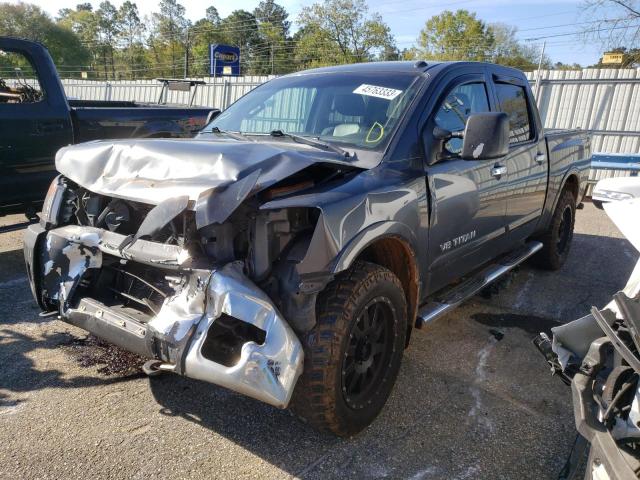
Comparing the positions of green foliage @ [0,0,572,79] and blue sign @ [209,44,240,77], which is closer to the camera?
blue sign @ [209,44,240,77]

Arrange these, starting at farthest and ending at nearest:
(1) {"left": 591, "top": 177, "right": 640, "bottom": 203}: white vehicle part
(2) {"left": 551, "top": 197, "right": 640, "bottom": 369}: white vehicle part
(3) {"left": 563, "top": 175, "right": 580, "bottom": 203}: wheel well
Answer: (3) {"left": 563, "top": 175, "right": 580, "bottom": 203}: wheel well < (1) {"left": 591, "top": 177, "right": 640, "bottom": 203}: white vehicle part < (2) {"left": 551, "top": 197, "right": 640, "bottom": 369}: white vehicle part

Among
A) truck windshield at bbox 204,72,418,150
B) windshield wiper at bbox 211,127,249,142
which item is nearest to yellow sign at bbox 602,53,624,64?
truck windshield at bbox 204,72,418,150

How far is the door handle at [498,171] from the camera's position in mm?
3667

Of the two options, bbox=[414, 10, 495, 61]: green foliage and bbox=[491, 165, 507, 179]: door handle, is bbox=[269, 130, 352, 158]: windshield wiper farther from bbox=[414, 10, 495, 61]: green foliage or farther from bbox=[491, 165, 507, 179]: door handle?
bbox=[414, 10, 495, 61]: green foliage

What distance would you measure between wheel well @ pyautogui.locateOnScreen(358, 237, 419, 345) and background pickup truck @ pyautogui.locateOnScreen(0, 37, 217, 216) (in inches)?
157

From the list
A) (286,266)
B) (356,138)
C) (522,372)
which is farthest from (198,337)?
(522,372)

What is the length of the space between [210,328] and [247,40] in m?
68.7

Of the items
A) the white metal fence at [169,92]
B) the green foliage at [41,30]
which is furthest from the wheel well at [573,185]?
the green foliage at [41,30]

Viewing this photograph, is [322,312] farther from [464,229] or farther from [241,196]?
[464,229]

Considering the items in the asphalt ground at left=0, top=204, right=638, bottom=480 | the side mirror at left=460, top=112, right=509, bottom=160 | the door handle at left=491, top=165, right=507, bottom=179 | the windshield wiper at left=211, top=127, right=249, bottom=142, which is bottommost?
the asphalt ground at left=0, top=204, right=638, bottom=480

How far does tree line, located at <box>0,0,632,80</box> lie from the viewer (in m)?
51.2

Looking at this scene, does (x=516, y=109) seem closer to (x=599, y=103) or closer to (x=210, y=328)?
(x=210, y=328)

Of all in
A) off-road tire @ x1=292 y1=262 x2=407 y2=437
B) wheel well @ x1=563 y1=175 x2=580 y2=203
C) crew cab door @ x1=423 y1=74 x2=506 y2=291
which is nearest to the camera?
off-road tire @ x1=292 y1=262 x2=407 y2=437

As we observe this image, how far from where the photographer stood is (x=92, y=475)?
7.55 ft
